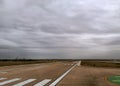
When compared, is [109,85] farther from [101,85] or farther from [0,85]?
[0,85]

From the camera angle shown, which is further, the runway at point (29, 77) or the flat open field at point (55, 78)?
the flat open field at point (55, 78)

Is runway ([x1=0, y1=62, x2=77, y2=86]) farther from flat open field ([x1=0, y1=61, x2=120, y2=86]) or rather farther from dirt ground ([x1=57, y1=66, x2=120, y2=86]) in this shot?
dirt ground ([x1=57, y1=66, x2=120, y2=86])

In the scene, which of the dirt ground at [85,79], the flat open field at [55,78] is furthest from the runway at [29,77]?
the dirt ground at [85,79]

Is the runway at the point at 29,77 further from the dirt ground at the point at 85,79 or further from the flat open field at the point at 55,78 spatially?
the dirt ground at the point at 85,79

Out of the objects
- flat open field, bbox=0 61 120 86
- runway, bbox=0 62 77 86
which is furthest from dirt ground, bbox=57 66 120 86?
runway, bbox=0 62 77 86

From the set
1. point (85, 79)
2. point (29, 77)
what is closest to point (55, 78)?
point (29, 77)

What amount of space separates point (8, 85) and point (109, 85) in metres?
5.63

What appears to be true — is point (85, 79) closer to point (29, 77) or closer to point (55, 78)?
point (55, 78)

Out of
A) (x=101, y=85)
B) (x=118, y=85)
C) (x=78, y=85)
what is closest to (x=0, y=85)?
(x=78, y=85)

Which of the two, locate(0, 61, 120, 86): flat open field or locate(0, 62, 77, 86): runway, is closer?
locate(0, 62, 77, 86): runway

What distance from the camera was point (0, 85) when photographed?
12422mm

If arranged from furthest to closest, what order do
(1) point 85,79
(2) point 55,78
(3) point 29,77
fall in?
1. (3) point 29,77
2. (2) point 55,78
3. (1) point 85,79

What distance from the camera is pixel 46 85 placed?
12883 mm

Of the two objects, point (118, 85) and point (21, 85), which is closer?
point (21, 85)
